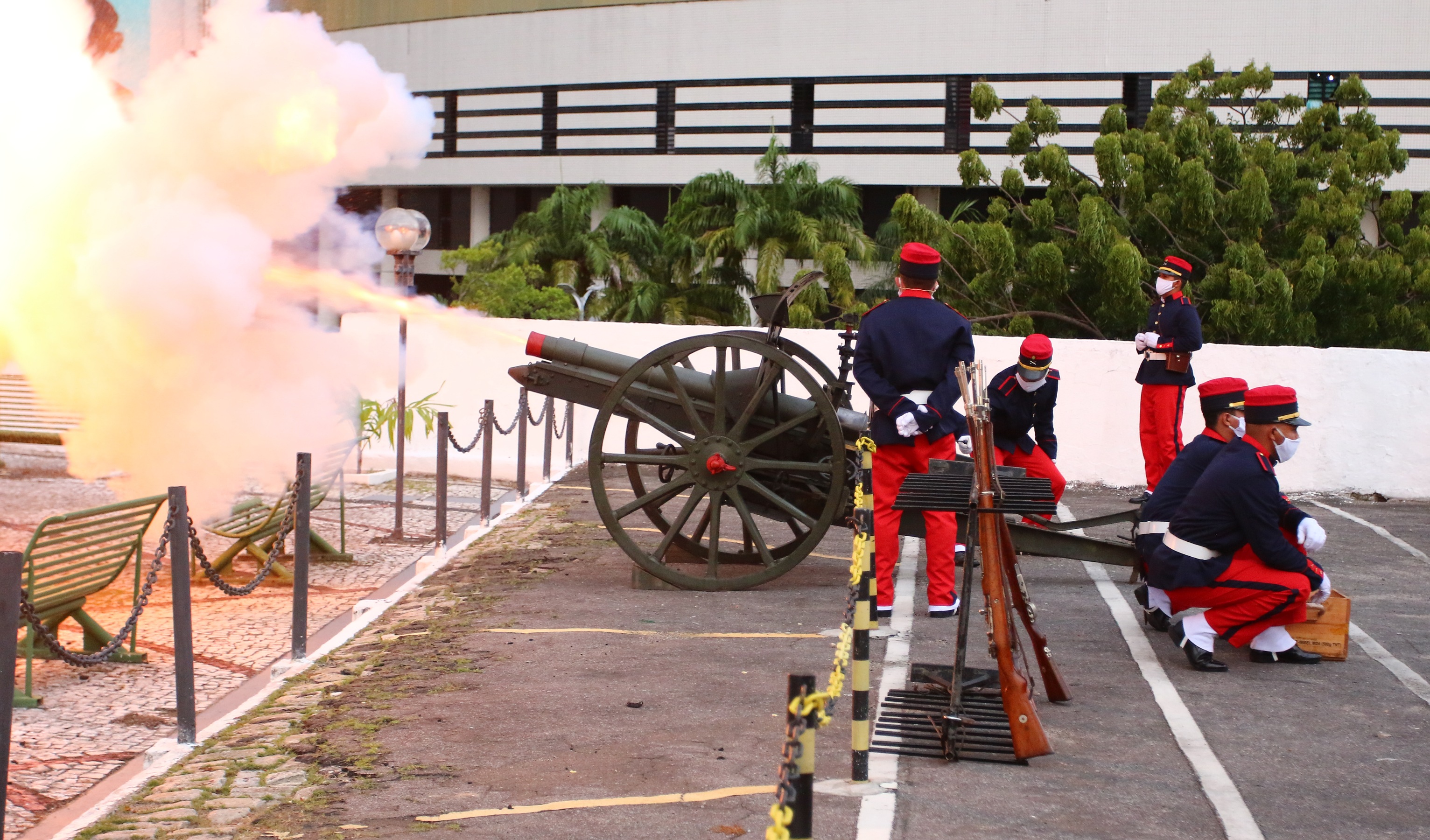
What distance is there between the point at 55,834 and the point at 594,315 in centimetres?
2333

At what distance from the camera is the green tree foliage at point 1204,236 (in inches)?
666

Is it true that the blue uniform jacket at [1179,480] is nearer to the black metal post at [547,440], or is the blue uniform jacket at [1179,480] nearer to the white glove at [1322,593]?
the white glove at [1322,593]

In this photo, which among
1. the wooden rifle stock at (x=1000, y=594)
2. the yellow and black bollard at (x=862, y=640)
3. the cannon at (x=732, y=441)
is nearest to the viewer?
the yellow and black bollard at (x=862, y=640)

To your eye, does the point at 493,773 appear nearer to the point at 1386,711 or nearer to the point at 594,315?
the point at 1386,711

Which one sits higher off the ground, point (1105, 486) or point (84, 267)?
point (84, 267)

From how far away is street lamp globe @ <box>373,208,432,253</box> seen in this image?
13094 millimetres

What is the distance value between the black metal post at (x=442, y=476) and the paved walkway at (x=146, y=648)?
358 mm

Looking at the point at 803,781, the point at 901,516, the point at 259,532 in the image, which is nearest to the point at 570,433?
the point at 259,532

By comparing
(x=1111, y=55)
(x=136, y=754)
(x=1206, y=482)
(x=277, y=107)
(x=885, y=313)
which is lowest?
(x=136, y=754)

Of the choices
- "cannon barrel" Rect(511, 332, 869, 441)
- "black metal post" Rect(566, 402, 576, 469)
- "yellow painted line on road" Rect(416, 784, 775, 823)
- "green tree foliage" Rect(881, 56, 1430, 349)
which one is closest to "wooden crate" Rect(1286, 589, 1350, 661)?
"cannon barrel" Rect(511, 332, 869, 441)

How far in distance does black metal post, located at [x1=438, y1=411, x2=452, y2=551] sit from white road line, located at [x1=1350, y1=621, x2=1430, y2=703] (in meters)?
5.78

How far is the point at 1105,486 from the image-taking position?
45.1 feet


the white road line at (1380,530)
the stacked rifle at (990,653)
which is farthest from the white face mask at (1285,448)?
the white road line at (1380,530)

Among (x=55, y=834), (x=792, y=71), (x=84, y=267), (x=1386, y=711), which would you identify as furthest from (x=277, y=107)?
(x=792, y=71)
